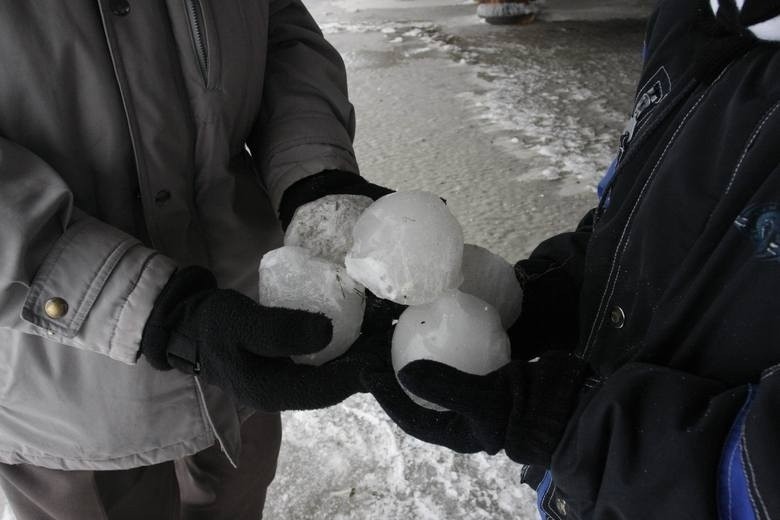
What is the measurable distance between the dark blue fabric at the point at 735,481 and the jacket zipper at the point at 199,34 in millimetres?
919

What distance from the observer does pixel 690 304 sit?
2.36 ft

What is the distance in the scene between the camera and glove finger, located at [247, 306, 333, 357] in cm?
86

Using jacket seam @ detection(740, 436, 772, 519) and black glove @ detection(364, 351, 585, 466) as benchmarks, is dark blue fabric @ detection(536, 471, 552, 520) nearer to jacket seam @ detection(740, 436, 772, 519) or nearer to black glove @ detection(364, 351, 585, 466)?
black glove @ detection(364, 351, 585, 466)

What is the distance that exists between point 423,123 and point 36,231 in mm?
3186

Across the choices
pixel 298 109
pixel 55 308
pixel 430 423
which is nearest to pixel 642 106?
pixel 430 423

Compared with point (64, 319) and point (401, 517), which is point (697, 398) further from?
point (401, 517)

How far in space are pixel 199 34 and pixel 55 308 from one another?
1.62ft

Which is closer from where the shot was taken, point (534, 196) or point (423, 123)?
point (534, 196)

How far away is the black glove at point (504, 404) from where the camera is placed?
0.75 metres

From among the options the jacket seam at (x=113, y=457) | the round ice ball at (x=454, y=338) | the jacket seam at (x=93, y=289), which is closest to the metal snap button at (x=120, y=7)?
the jacket seam at (x=93, y=289)

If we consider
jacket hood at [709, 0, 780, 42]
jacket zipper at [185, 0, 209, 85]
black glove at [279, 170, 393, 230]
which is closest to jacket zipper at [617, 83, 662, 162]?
jacket hood at [709, 0, 780, 42]

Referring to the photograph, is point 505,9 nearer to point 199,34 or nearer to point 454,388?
point 199,34

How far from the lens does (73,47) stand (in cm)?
92

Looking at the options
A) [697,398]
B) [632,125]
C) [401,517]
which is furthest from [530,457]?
[401,517]
